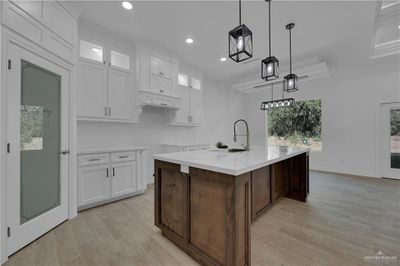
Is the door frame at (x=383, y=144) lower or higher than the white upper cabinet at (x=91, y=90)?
lower

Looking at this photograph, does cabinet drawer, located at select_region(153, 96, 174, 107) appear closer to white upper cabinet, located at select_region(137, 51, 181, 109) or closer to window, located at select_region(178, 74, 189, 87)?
white upper cabinet, located at select_region(137, 51, 181, 109)

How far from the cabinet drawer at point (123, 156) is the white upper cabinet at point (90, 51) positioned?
1693mm

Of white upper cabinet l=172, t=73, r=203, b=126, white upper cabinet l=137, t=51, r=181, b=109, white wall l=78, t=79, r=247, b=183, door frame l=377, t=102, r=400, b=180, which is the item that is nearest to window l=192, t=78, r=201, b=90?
white upper cabinet l=172, t=73, r=203, b=126

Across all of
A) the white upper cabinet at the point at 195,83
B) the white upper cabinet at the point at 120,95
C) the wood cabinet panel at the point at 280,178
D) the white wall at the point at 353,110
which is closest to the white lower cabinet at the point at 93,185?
the white upper cabinet at the point at 120,95

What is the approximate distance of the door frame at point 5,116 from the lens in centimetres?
164

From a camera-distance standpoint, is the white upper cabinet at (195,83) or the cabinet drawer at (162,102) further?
the white upper cabinet at (195,83)

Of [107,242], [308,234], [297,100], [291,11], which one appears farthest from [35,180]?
[297,100]

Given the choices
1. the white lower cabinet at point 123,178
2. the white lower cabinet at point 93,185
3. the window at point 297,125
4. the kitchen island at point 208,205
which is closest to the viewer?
the kitchen island at point 208,205

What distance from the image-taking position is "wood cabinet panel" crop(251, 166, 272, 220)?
2.28 meters

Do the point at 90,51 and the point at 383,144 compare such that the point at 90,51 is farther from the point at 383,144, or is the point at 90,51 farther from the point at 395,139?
the point at 395,139

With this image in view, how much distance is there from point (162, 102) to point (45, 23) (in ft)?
6.82

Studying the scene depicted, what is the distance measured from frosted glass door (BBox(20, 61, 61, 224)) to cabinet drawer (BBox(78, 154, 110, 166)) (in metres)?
0.33

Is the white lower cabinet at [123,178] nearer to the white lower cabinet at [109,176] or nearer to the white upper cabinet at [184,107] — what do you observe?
the white lower cabinet at [109,176]

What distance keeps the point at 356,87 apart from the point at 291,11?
12.5 feet
